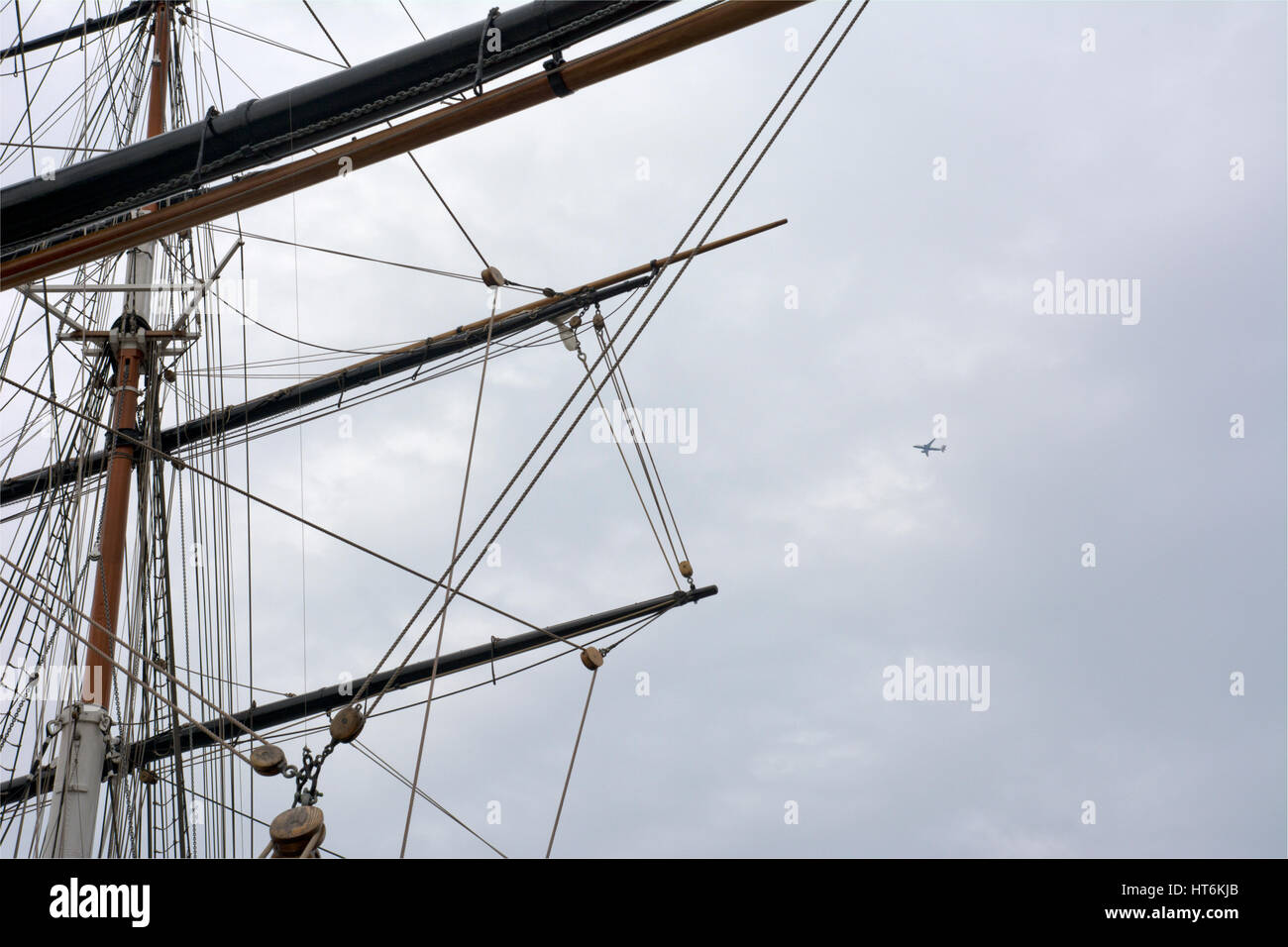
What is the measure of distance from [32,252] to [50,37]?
39.6 feet

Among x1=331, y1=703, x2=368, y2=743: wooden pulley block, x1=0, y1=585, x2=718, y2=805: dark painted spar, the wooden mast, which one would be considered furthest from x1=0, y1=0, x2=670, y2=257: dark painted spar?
x1=0, y1=585, x2=718, y2=805: dark painted spar

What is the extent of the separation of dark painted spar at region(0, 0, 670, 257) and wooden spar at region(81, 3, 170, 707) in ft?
14.9

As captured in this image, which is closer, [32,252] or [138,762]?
[32,252]

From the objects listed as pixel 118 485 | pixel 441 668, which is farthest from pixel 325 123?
pixel 441 668

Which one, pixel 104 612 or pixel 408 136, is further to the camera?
pixel 104 612

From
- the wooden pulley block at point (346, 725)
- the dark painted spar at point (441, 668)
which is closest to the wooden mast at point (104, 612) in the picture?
the dark painted spar at point (441, 668)

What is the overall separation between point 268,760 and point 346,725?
1.31 ft

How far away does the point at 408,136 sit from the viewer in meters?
4.83

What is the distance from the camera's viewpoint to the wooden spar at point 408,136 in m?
4.54

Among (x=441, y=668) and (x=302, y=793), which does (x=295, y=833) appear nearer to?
(x=302, y=793)
